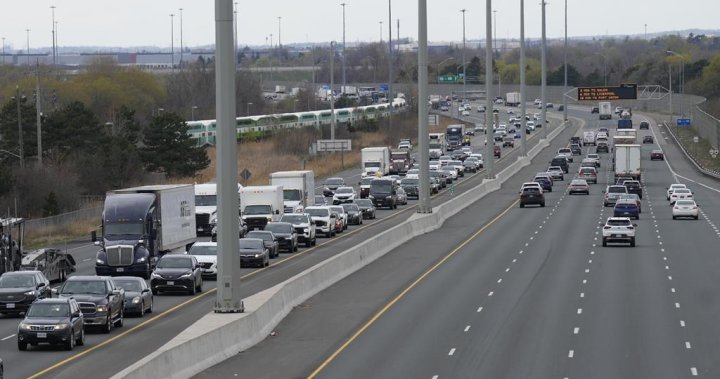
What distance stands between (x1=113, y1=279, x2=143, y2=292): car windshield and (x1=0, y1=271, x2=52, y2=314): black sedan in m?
2.11

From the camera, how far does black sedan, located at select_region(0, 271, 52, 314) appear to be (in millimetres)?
37969

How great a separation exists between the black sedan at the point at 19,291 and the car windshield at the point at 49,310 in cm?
612

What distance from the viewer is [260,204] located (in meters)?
67.9

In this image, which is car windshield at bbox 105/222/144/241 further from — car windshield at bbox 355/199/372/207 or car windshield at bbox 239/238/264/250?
car windshield at bbox 355/199/372/207

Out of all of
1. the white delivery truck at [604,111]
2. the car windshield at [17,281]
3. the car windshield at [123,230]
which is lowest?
the car windshield at [17,281]

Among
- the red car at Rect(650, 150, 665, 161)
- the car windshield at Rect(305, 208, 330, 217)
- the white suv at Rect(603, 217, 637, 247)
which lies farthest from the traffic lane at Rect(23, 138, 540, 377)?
the red car at Rect(650, 150, 665, 161)

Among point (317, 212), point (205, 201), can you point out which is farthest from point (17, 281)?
point (317, 212)

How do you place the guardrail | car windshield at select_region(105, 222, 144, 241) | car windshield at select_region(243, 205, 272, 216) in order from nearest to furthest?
the guardrail < car windshield at select_region(105, 222, 144, 241) < car windshield at select_region(243, 205, 272, 216)

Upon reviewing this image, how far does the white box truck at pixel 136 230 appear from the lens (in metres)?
47.9

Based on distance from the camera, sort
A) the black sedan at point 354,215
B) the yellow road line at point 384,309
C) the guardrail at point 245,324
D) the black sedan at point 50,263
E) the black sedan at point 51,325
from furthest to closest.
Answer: the black sedan at point 354,215 < the black sedan at point 50,263 < the black sedan at point 51,325 < the yellow road line at point 384,309 < the guardrail at point 245,324

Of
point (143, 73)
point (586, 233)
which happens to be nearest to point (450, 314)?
point (586, 233)

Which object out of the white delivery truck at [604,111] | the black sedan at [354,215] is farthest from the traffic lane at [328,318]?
the white delivery truck at [604,111]

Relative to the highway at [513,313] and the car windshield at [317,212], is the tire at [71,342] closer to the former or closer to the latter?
the highway at [513,313]

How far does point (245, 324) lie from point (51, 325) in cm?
428
